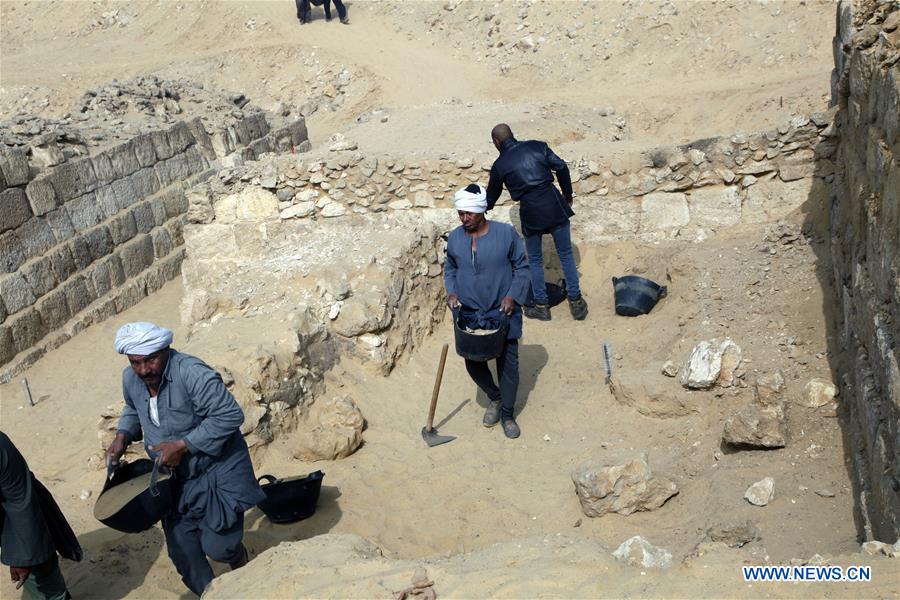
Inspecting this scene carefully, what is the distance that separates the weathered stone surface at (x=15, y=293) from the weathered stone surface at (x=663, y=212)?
6.12m

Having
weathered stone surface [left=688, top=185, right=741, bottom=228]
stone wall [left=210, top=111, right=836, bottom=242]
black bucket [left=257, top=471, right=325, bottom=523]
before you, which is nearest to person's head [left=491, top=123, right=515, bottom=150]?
stone wall [left=210, top=111, right=836, bottom=242]

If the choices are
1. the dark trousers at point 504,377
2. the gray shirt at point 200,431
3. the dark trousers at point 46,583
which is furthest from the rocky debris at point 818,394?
the dark trousers at point 46,583

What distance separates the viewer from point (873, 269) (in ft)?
12.8

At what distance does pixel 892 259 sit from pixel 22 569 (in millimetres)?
4128

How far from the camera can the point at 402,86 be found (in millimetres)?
18266

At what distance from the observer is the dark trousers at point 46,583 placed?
12.7ft

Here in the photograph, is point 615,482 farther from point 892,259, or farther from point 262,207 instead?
point 262,207

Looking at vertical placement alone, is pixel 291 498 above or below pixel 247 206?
below

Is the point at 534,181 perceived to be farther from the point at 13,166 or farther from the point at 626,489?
the point at 13,166

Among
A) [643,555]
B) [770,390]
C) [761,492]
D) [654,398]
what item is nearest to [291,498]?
[643,555]

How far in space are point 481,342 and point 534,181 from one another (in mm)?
1786

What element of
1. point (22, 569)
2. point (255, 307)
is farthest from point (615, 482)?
point (255, 307)

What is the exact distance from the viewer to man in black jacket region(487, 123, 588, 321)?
635cm

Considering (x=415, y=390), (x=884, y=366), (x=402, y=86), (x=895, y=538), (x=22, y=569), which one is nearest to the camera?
(x=895, y=538)
